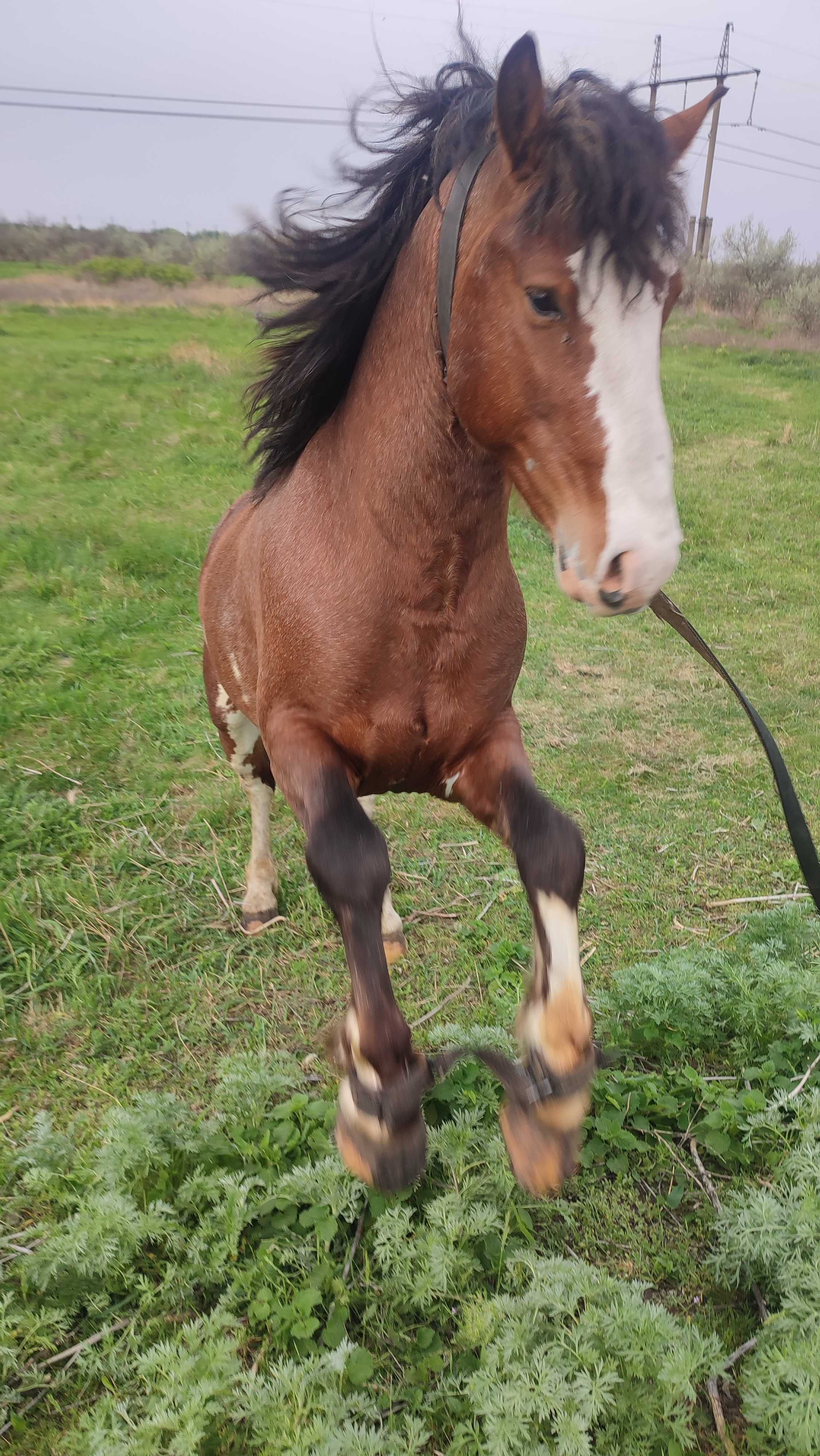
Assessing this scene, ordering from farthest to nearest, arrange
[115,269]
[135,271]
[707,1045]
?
[115,269]
[135,271]
[707,1045]

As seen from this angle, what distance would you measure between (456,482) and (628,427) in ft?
1.59

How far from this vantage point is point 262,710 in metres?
2.11

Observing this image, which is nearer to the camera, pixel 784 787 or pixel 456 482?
pixel 456 482

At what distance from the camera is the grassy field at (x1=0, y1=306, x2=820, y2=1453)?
2.46m

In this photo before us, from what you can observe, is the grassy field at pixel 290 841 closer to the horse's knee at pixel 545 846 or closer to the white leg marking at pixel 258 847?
the white leg marking at pixel 258 847

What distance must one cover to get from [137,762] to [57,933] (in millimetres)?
1486

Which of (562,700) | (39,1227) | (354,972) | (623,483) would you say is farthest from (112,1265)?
(562,700)

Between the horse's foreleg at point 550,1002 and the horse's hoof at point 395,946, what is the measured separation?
70.8 inches

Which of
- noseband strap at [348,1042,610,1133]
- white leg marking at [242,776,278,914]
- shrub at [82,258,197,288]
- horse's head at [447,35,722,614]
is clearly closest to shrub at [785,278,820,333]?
shrub at [82,258,197,288]

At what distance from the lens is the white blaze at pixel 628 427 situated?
1339mm

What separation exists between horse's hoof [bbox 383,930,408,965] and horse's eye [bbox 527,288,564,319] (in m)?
2.64

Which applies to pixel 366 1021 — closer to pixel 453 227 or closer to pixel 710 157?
pixel 453 227

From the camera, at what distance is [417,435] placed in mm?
1794

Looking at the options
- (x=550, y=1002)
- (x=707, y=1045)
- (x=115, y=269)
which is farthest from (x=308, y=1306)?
(x=115, y=269)
